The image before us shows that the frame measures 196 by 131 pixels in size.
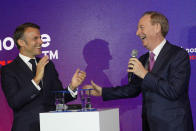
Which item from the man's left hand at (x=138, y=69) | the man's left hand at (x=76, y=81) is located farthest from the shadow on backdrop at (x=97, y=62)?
the man's left hand at (x=138, y=69)

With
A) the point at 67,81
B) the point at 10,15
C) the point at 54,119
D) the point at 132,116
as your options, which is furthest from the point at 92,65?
the point at 54,119

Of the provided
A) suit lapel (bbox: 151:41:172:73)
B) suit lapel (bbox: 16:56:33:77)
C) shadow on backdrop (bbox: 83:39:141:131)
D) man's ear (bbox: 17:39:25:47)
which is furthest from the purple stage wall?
suit lapel (bbox: 16:56:33:77)

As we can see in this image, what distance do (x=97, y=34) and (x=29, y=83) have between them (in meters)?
1.47

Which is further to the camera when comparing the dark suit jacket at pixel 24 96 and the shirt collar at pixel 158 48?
the shirt collar at pixel 158 48

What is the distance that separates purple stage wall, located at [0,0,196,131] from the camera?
4164 mm

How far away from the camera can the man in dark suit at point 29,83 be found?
3.31 m

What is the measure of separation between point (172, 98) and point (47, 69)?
4.39ft

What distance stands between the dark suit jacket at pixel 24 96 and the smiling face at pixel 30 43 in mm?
124

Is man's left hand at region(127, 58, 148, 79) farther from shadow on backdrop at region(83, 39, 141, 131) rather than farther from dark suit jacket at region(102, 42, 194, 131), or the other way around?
shadow on backdrop at region(83, 39, 141, 131)

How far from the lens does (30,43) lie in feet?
12.1

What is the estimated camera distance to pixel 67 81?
464 centimetres

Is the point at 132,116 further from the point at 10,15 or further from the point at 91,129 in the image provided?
the point at 10,15

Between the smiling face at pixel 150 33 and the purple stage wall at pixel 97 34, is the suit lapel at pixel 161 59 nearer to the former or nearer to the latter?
the smiling face at pixel 150 33

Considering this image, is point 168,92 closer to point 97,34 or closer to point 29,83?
point 29,83
